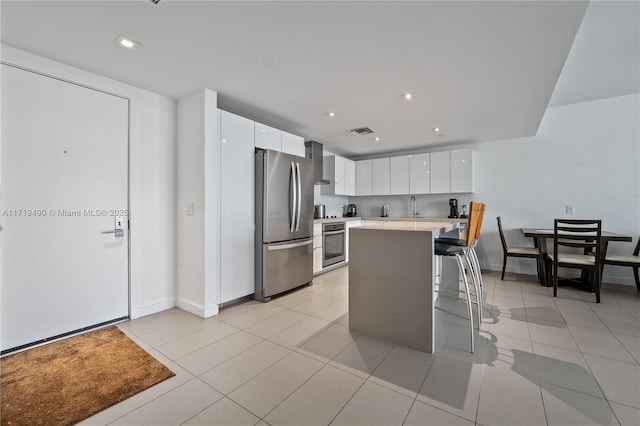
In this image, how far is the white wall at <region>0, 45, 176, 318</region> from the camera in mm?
2717

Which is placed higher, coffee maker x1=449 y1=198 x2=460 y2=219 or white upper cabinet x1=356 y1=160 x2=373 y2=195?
white upper cabinet x1=356 y1=160 x2=373 y2=195

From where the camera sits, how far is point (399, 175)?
5.43 m

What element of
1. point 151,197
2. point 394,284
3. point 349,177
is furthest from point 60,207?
point 349,177

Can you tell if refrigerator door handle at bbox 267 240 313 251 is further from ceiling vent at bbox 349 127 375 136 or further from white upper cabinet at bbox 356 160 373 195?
white upper cabinet at bbox 356 160 373 195

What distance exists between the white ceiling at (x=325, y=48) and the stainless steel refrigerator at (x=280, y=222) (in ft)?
2.32

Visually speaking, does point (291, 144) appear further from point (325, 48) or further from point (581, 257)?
point (581, 257)

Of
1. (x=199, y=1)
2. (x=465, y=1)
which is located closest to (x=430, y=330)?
(x=465, y=1)

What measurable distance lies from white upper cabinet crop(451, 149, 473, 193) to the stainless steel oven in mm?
2194

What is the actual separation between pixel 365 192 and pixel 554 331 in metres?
3.93

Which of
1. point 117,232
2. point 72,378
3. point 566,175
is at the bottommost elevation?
point 72,378

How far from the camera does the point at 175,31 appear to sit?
184 cm

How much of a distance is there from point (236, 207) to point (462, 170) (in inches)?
158

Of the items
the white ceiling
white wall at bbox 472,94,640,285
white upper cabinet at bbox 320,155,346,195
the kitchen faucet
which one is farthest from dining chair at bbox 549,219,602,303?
white upper cabinet at bbox 320,155,346,195

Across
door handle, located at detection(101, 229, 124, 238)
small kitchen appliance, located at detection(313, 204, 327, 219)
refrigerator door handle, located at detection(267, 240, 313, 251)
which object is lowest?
refrigerator door handle, located at detection(267, 240, 313, 251)
